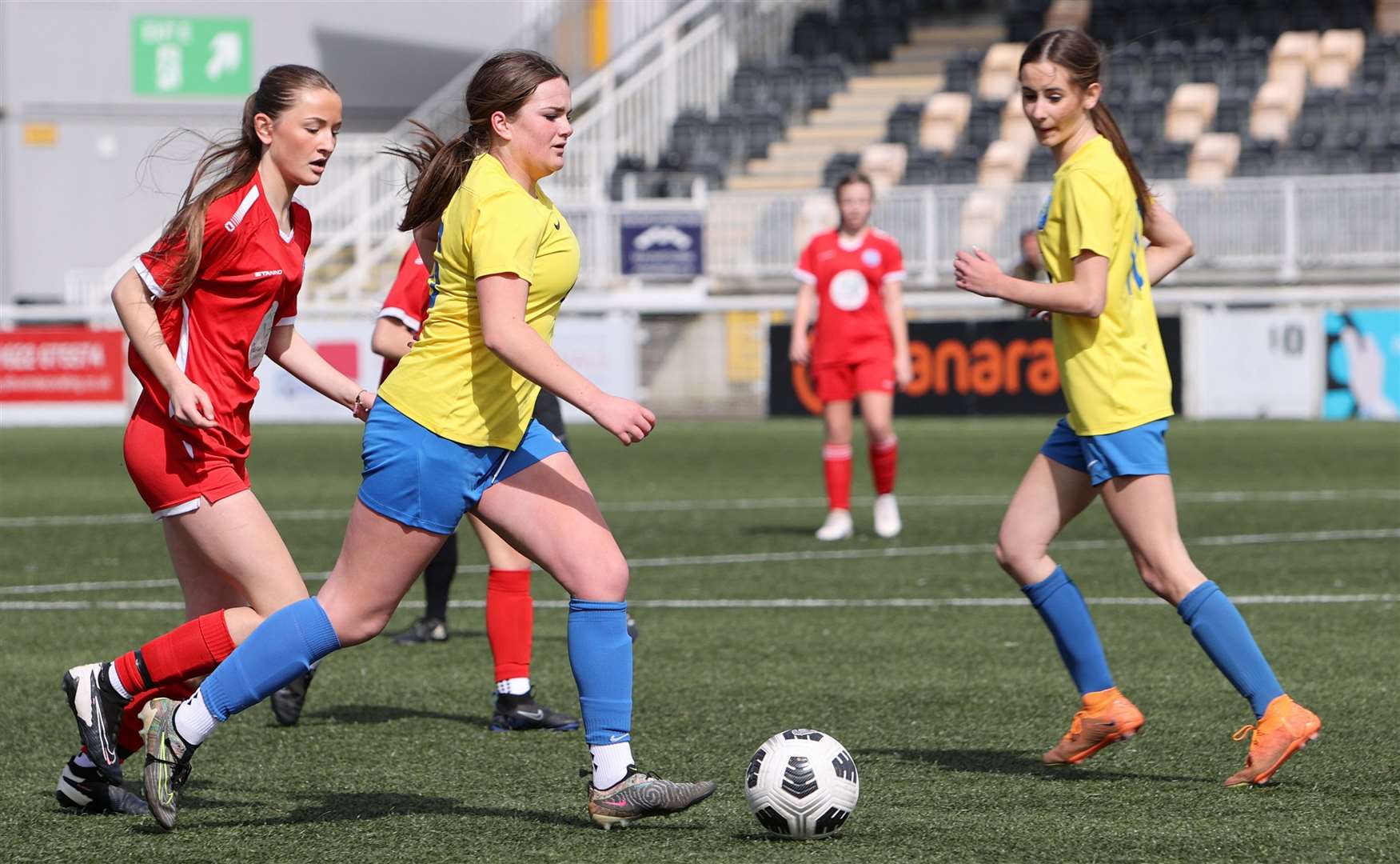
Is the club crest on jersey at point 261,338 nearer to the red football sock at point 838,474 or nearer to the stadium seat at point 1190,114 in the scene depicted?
the red football sock at point 838,474

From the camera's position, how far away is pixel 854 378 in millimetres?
11898

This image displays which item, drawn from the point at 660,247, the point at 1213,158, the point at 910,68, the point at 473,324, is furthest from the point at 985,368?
the point at 473,324

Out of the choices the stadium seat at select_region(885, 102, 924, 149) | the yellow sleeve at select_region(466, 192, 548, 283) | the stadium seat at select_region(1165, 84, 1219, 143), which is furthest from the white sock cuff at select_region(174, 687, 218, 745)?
the stadium seat at select_region(885, 102, 924, 149)

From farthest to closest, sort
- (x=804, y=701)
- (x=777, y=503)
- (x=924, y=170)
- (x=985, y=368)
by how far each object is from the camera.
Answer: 1. (x=924, y=170)
2. (x=985, y=368)
3. (x=777, y=503)
4. (x=804, y=701)

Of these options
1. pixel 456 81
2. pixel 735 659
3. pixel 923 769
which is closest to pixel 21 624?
pixel 735 659

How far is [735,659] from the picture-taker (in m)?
7.48

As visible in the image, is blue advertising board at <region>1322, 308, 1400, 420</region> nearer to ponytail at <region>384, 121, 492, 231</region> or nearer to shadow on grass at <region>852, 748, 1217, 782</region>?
shadow on grass at <region>852, 748, 1217, 782</region>

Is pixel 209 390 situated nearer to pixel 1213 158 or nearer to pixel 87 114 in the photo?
pixel 1213 158

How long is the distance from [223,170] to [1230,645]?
2810mm

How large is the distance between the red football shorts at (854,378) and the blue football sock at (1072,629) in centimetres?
632

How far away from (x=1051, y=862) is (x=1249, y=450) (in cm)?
1376

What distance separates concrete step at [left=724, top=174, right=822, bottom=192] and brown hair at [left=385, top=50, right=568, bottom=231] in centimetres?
2519

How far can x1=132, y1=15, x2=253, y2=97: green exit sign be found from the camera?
118ft

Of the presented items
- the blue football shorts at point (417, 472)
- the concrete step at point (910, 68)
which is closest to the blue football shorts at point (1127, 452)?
the blue football shorts at point (417, 472)
